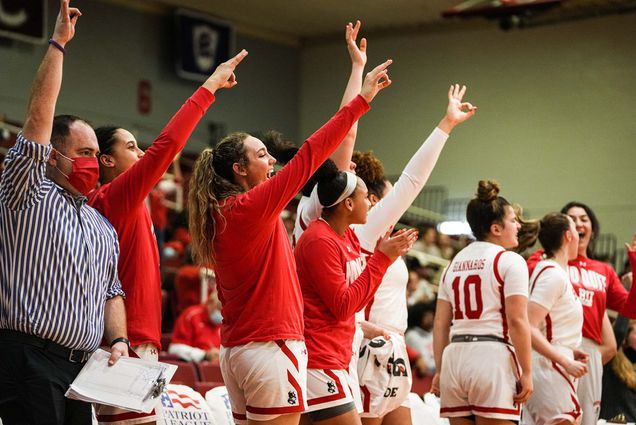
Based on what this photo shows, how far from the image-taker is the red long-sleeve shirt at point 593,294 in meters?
6.75

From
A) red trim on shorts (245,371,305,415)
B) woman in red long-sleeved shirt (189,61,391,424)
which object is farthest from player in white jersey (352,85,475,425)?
red trim on shorts (245,371,305,415)

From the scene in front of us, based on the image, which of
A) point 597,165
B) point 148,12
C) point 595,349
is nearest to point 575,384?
point 595,349

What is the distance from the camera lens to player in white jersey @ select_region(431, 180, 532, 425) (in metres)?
5.27

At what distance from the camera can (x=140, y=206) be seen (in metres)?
4.03

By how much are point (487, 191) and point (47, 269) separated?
2.87 metres

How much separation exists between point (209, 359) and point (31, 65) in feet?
31.4

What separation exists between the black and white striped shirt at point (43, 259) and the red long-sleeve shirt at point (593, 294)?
3831mm

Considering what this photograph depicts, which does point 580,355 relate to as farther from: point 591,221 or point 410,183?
point 410,183

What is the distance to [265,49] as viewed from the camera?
2003 centimetres

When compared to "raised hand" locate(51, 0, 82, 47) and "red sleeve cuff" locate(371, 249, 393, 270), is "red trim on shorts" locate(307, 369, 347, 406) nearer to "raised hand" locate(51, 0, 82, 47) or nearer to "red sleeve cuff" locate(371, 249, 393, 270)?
"red sleeve cuff" locate(371, 249, 393, 270)

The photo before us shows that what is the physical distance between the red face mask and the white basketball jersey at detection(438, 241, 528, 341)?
249 centimetres

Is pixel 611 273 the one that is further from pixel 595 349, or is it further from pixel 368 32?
Answer: pixel 368 32

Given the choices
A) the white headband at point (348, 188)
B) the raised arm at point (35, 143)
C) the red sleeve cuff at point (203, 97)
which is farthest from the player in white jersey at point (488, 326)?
the raised arm at point (35, 143)

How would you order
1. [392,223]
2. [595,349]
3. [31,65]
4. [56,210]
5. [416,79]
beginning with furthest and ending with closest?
[416,79] < [31,65] < [595,349] < [392,223] < [56,210]
